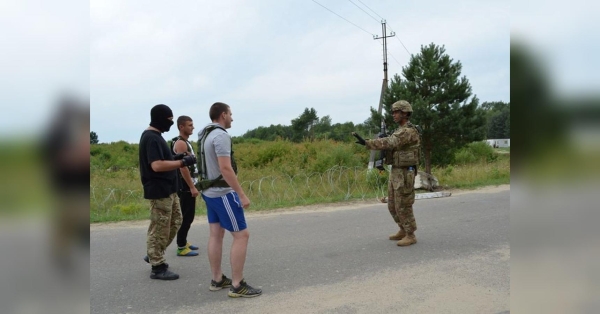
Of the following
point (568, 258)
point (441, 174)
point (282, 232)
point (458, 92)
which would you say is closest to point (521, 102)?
point (568, 258)

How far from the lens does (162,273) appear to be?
439cm

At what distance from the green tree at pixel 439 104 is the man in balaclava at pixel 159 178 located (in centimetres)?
1387

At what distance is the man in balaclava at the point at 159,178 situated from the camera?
412 centimetres

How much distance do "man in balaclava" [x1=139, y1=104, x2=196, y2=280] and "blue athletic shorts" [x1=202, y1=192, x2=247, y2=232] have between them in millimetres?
598

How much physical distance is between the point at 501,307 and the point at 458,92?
15.2 meters

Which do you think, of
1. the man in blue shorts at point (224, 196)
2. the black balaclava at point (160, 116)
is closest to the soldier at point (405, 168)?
the man in blue shorts at point (224, 196)

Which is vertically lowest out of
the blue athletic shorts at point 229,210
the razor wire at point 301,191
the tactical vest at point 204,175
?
the razor wire at point 301,191

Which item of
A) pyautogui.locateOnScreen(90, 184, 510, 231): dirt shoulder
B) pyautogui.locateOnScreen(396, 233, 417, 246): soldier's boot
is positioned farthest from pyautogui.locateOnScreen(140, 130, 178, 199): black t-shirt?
pyautogui.locateOnScreen(90, 184, 510, 231): dirt shoulder

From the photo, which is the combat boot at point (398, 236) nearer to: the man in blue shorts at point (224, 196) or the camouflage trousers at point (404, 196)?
the camouflage trousers at point (404, 196)

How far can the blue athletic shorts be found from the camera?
12.5 feet

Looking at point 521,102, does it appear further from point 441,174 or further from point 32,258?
point 441,174

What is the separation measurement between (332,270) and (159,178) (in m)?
2.19

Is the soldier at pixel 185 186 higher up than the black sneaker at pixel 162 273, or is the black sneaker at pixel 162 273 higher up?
the soldier at pixel 185 186

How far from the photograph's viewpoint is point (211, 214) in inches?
159
